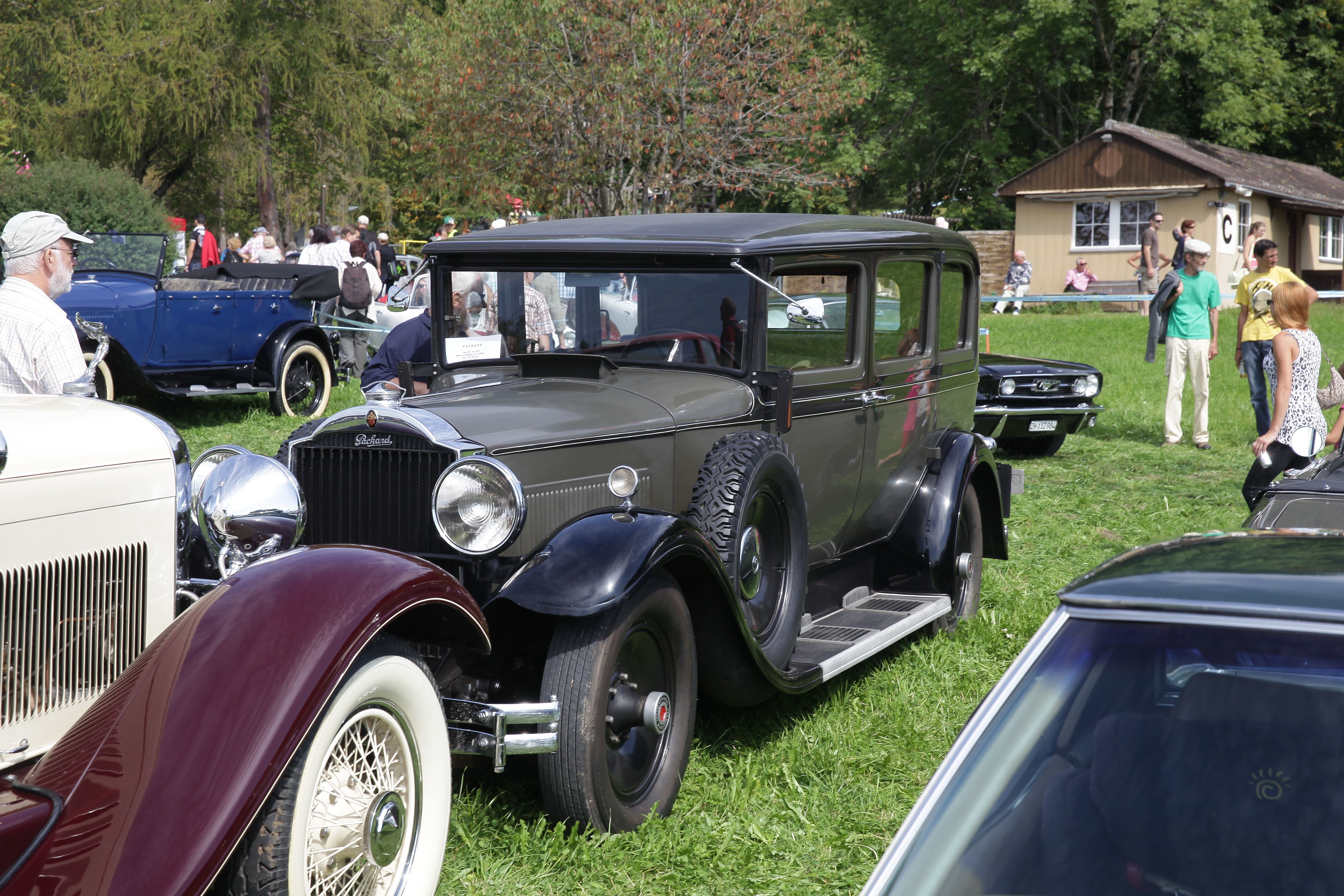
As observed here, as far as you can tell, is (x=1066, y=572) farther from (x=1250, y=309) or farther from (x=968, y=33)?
(x=968, y=33)

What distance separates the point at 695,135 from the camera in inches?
669

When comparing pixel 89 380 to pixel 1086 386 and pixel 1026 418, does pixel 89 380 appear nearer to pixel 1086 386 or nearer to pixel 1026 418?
pixel 1026 418

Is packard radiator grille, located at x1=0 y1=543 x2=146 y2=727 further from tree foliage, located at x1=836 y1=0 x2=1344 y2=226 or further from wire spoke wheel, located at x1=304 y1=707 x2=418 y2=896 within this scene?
tree foliage, located at x1=836 y1=0 x2=1344 y2=226

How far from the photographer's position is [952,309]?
19.7 feet

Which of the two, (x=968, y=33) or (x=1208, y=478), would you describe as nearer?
(x=1208, y=478)

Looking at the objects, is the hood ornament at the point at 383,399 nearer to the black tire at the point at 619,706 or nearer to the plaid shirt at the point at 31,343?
the black tire at the point at 619,706

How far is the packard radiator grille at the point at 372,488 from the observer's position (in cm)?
372

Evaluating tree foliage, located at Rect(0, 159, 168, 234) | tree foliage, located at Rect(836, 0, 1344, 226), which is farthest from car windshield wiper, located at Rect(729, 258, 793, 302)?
tree foliage, located at Rect(836, 0, 1344, 226)

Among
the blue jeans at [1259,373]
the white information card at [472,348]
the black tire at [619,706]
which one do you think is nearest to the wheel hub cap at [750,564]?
the black tire at [619,706]

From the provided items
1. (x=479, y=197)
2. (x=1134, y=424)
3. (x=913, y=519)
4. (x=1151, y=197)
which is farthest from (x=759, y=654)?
(x=1151, y=197)

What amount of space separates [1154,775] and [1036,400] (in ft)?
30.0

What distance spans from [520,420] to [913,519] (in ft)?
7.29

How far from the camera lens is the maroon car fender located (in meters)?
2.20

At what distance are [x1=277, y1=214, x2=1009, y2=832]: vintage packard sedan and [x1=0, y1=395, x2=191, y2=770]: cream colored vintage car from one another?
722 millimetres
